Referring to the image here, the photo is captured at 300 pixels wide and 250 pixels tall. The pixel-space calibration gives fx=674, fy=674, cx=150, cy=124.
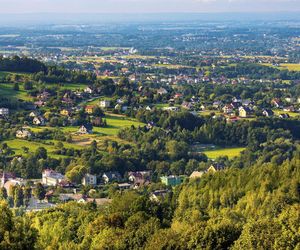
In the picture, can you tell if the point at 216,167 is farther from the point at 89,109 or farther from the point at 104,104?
the point at 104,104

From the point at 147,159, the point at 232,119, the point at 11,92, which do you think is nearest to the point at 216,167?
the point at 147,159

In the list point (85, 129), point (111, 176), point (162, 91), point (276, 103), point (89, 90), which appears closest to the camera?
point (111, 176)

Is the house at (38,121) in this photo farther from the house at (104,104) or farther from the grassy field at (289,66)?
the grassy field at (289,66)

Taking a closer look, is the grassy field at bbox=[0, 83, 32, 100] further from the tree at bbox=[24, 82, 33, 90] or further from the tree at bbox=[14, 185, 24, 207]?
the tree at bbox=[14, 185, 24, 207]

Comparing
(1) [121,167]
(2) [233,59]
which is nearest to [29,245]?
(1) [121,167]

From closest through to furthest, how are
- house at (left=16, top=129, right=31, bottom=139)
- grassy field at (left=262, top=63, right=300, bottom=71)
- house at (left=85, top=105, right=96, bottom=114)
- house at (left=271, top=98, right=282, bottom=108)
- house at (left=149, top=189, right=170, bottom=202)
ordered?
house at (left=149, top=189, right=170, bottom=202), house at (left=16, top=129, right=31, bottom=139), house at (left=85, top=105, right=96, bottom=114), house at (left=271, top=98, right=282, bottom=108), grassy field at (left=262, top=63, right=300, bottom=71)

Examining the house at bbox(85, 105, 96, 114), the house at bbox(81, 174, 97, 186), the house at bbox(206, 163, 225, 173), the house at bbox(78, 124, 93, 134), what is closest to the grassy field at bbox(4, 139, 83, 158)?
the house at bbox(78, 124, 93, 134)

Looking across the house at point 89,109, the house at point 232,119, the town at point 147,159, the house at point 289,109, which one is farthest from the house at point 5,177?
the house at point 289,109
